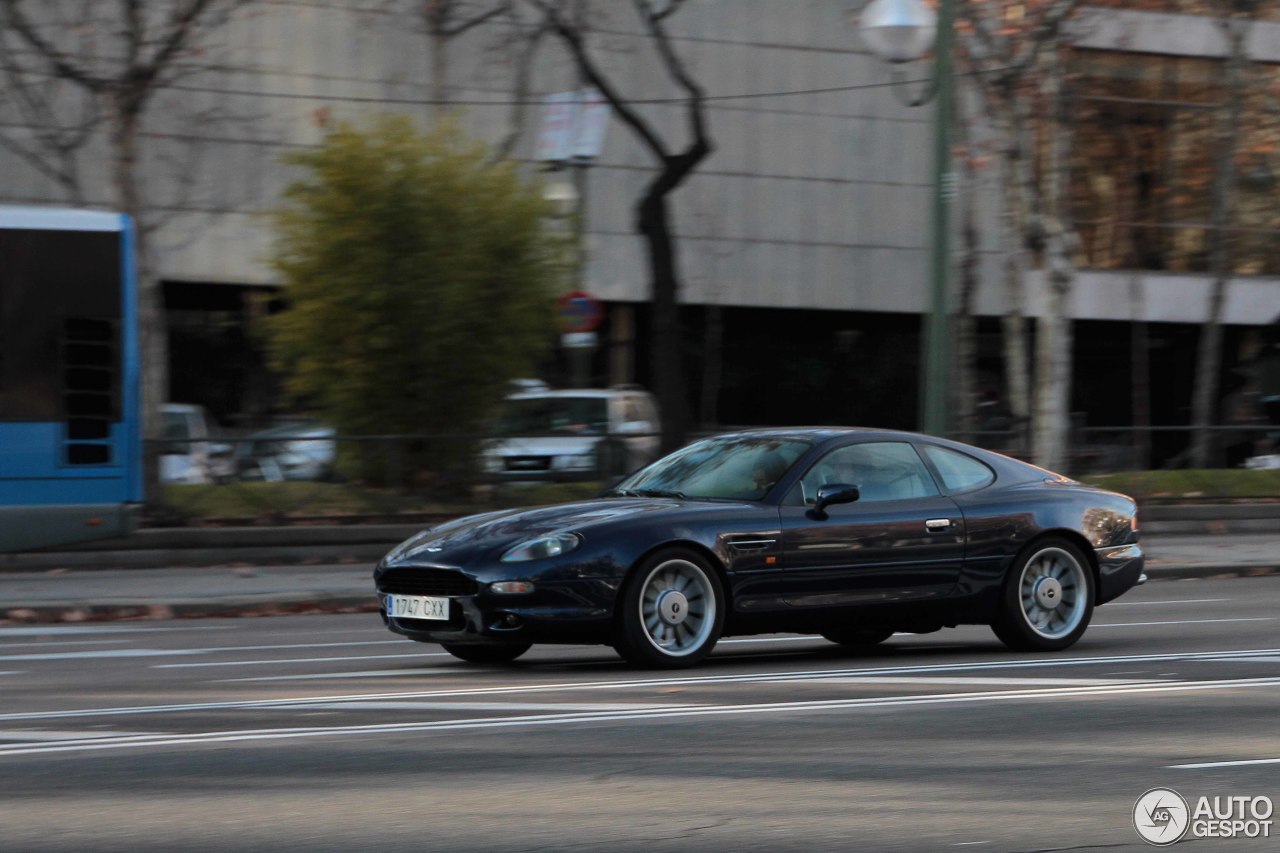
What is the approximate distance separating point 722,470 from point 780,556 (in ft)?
2.37

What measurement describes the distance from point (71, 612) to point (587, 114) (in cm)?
982

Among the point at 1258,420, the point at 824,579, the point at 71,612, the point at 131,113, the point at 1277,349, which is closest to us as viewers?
the point at 824,579

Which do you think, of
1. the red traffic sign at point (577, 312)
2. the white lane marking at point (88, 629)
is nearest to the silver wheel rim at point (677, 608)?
the white lane marking at point (88, 629)

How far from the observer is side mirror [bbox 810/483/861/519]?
9.98 metres

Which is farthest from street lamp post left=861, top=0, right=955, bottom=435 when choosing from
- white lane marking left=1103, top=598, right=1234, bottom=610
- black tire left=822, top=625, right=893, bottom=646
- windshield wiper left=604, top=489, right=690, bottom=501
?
windshield wiper left=604, top=489, right=690, bottom=501

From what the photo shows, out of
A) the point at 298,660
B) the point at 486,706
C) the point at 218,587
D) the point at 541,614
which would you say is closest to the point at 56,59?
the point at 218,587

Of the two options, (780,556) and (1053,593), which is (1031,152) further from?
(780,556)

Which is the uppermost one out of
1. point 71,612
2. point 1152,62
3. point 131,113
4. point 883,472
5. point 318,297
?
point 1152,62

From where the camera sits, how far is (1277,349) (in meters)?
37.9

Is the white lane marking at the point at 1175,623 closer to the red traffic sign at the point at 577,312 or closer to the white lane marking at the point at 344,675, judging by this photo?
the white lane marking at the point at 344,675

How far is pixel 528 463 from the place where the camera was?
1984 cm

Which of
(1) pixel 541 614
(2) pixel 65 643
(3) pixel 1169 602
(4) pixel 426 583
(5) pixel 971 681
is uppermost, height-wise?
(4) pixel 426 583

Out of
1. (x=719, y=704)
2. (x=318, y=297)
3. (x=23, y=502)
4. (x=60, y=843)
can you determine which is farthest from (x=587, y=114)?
(x=60, y=843)

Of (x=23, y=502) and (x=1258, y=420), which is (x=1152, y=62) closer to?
(x=1258, y=420)
